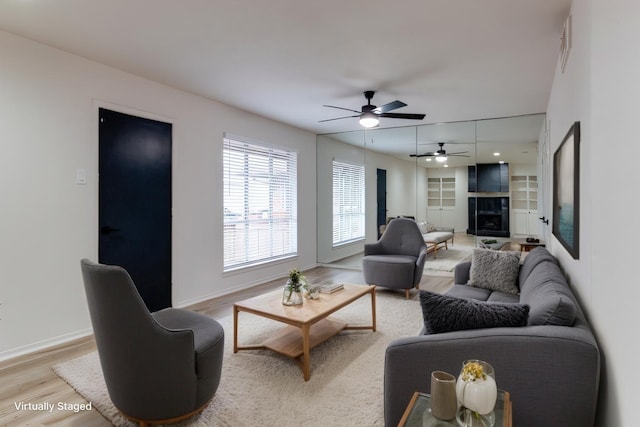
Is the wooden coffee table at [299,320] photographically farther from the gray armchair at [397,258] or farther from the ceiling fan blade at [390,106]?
the ceiling fan blade at [390,106]

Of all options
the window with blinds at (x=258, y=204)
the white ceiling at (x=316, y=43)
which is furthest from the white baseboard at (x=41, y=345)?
the white ceiling at (x=316, y=43)

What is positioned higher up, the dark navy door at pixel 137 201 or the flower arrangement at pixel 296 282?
the dark navy door at pixel 137 201

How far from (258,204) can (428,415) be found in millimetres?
4370

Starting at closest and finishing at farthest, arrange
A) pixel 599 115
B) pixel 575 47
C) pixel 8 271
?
1. pixel 599 115
2. pixel 575 47
3. pixel 8 271

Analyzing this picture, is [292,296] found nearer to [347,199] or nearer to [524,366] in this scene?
[524,366]

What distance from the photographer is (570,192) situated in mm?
2188

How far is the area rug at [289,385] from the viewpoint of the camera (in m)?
2.03

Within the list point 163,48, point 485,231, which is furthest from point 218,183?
point 485,231

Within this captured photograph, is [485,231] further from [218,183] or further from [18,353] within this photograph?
[18,353]

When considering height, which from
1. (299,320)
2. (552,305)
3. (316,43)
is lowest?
(299,320)

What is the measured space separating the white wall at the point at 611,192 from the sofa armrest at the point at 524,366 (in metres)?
0.09

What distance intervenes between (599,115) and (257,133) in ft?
14.7

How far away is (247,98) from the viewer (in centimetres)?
447

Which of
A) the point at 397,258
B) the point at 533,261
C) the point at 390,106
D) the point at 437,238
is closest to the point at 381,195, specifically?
the point at 437,238
